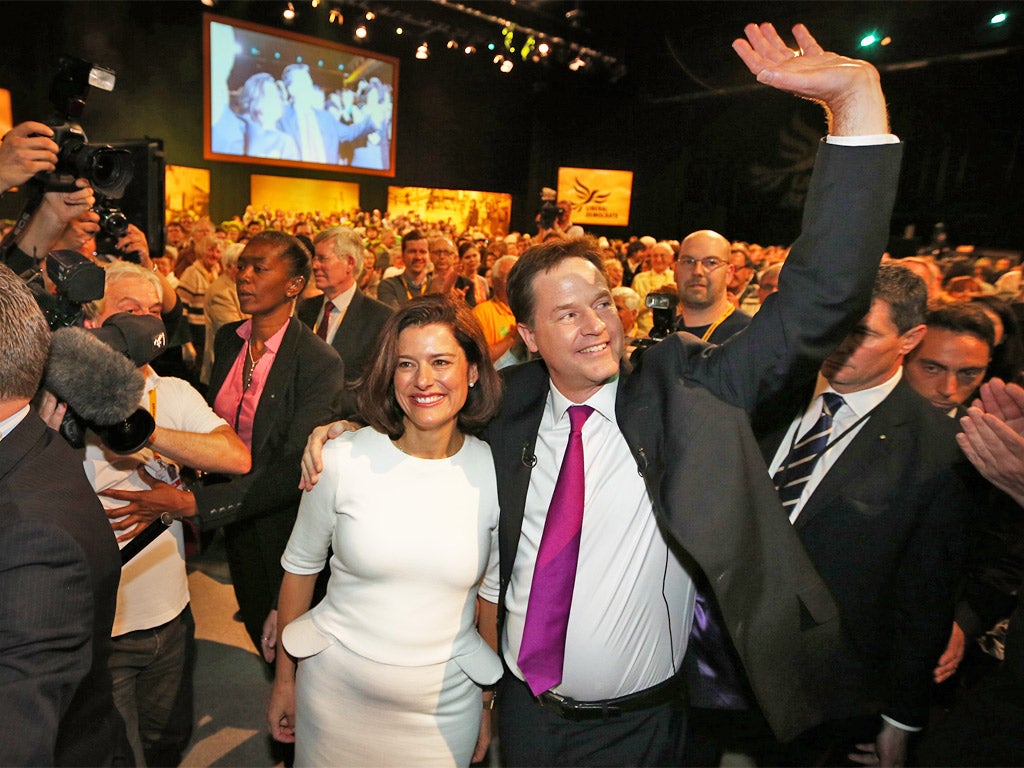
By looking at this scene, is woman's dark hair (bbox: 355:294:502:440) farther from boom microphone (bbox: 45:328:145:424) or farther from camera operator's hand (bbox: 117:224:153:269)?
camera operator's hand (bbox: 117:224:153:269)

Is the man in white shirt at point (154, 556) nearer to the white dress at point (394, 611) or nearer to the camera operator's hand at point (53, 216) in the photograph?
the camera operator's hand at point (53, 216)

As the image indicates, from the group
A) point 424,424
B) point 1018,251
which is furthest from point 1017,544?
point 1018,251

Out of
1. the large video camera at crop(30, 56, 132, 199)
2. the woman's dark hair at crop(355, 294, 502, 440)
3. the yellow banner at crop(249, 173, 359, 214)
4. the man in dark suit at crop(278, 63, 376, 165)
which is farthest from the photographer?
the yellow banner at crop(249, 173, 359, 214)

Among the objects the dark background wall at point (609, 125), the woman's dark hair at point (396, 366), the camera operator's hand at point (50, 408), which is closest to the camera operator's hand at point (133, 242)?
the camera operator's hand at point (50, 408)

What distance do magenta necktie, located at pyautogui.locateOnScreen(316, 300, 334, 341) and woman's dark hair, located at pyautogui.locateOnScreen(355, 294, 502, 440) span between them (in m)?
2.20

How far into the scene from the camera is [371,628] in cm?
162

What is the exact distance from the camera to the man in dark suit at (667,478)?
1.18 metres

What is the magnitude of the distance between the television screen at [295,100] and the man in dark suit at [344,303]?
9.97m

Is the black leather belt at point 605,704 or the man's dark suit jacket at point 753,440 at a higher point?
the man's dark suit jacket at point 753,440

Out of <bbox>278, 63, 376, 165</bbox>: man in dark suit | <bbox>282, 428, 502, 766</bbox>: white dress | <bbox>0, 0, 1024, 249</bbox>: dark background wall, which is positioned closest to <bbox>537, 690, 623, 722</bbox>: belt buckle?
<bbox>282, 428, 502, 766</bbox>: white dress

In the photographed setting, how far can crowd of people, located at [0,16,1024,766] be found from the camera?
117cm

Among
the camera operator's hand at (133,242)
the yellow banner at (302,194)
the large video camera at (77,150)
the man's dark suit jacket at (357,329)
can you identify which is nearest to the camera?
the large video camera at (77,150)

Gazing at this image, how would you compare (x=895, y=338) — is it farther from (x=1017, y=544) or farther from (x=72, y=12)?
(x=72, y=12)

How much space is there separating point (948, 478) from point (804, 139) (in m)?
14.2
